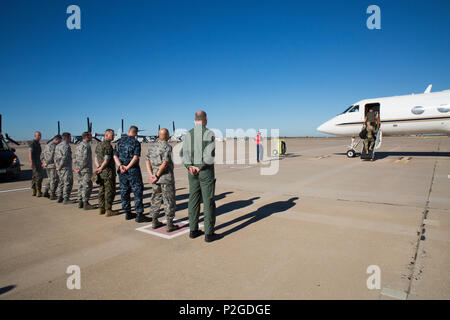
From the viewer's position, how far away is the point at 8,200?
710 centimetres

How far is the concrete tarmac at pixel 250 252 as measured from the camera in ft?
8.85

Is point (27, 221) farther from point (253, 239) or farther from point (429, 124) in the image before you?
point (429, 124)

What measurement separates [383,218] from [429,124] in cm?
Result: 1329

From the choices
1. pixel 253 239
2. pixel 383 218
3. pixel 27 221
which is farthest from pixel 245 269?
pixel 27 221

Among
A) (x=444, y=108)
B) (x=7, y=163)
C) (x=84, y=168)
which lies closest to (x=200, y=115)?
(x=84, y=168)

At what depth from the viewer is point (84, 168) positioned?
5.92 m

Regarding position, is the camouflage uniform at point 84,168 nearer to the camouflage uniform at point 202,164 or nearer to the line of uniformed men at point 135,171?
the line of uniformed men at point 135,171

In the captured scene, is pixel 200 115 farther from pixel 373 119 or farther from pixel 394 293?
pixel 373 119

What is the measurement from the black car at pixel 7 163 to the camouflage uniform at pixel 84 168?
21.8 ft

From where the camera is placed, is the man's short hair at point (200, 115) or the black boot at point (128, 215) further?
the black boot at point (128, 215)

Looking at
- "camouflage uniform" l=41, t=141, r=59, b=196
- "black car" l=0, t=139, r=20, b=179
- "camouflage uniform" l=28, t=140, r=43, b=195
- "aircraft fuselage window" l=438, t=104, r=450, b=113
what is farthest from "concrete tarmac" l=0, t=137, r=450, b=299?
"aircraft fuselage window" l=438, t=104, r=450, b=113

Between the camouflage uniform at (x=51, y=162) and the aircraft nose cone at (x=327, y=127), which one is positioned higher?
the aircraft nose cone at (x=327, y=127)

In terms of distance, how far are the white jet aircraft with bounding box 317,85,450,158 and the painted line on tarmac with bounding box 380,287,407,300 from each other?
569 inches

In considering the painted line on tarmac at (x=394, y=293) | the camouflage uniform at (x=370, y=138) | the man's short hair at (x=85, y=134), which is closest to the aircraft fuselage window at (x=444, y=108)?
the camouflage uniform at (x=370, y=138)
